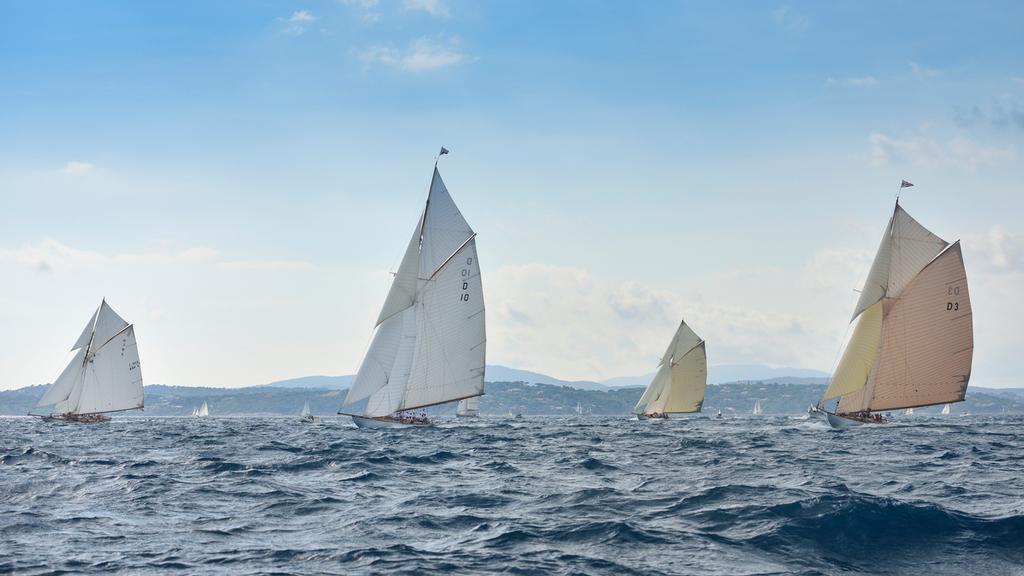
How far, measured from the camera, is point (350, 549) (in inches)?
686

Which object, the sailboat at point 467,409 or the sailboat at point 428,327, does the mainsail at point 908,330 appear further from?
the sailboat at point 467,409

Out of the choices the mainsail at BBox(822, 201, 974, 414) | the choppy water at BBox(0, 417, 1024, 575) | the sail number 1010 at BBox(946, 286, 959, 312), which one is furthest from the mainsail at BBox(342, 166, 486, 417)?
the sail number 1010 at BBox(946, 286, 959, 312)

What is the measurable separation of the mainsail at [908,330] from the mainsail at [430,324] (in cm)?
2873

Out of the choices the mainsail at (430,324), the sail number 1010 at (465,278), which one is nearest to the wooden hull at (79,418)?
the mainsail at (430,324)

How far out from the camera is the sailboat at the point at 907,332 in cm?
6600

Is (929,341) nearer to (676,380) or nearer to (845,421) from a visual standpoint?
(845,421)

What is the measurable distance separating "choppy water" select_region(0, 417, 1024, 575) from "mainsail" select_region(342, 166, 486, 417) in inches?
1269

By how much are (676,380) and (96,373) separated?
226 feet

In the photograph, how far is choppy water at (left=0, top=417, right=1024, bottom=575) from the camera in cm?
1633

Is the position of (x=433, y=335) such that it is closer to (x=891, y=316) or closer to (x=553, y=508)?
(x=891, y=316)

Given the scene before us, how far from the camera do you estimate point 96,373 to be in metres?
101

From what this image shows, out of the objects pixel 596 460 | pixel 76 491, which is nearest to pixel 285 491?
pixel 76 491

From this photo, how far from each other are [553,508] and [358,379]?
48.2 meters

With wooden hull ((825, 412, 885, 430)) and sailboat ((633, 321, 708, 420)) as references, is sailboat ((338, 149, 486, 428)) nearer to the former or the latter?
wooden hull ((825, 412, 885, 430))
